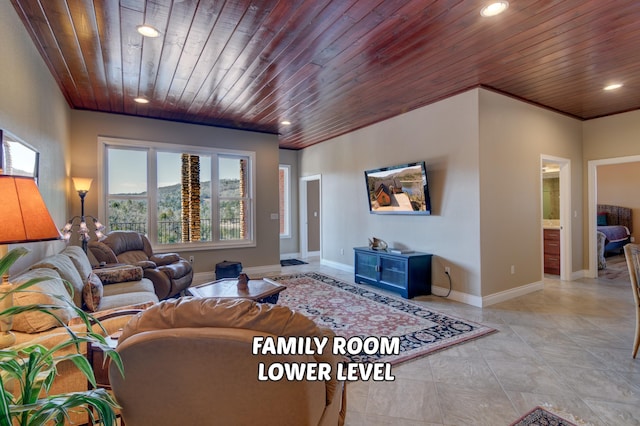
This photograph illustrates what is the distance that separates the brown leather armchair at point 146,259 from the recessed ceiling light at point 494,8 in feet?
13.7

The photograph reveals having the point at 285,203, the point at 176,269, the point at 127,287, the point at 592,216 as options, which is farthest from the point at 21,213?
the point at 592,216

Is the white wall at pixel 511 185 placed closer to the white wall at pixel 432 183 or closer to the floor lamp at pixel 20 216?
the white wall at pixel 432 183

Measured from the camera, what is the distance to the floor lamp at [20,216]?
1.29m

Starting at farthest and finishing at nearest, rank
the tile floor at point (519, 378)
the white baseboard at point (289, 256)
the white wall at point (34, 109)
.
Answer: the white baseboard at point (289, 256)
the white wall at point (34, 109)
the tile floor at point (519, 378)

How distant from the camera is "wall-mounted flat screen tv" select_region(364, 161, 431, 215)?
4.72 metres

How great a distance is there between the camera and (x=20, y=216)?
1326 mm

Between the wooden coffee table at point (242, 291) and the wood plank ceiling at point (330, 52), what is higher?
the wood plank ceiling at point (330, 52)

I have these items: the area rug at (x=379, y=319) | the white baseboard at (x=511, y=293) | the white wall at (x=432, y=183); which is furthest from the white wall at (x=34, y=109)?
the white baseboard at (x=511, y=293)

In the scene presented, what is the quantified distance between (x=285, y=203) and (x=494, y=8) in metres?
6.25

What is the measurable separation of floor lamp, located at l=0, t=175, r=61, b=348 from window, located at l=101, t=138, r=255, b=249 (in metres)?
4.22

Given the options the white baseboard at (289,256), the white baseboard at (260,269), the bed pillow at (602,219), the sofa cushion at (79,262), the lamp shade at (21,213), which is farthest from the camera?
the bed pillow at (602,219)

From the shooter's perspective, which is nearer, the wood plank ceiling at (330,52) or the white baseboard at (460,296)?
the wood plank ceiling at (330,52)

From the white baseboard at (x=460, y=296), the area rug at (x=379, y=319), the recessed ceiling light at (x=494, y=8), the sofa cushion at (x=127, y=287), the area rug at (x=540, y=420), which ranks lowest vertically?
the area rug at (x=540, y=420)

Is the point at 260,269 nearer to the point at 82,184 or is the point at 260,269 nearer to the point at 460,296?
the point at 82,184
